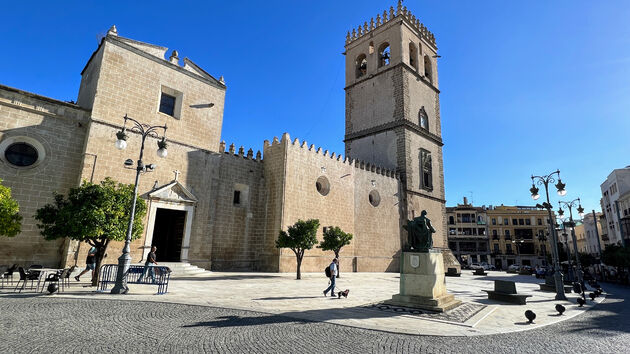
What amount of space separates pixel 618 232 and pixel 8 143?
189ft

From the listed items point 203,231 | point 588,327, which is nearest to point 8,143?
point 203,231

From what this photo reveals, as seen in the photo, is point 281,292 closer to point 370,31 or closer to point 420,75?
point 420,75

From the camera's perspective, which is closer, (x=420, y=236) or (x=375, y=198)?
(x=420, y=236)

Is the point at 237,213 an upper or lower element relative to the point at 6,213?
upper

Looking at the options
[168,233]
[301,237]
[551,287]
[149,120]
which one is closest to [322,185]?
[301,237]

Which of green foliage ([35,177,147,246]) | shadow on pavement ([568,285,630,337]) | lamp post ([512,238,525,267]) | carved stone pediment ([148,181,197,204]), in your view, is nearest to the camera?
shadow on pavement ([568,285,630,337])

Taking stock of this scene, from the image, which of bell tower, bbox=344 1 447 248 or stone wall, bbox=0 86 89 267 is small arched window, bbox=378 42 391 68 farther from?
stone wall, bbox=0 86 89 267

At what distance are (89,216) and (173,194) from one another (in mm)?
6434

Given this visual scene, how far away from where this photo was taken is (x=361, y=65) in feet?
114

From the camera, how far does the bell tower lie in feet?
93.8

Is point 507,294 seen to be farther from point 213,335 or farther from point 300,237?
point 213,335

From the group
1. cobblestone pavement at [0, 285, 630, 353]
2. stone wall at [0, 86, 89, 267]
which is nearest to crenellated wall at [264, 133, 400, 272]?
stone wall at [0, 86, 89, 267]

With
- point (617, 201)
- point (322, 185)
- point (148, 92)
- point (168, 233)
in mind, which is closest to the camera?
point (148, 92)

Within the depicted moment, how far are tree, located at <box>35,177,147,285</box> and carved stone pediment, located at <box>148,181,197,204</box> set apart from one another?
469 cm
